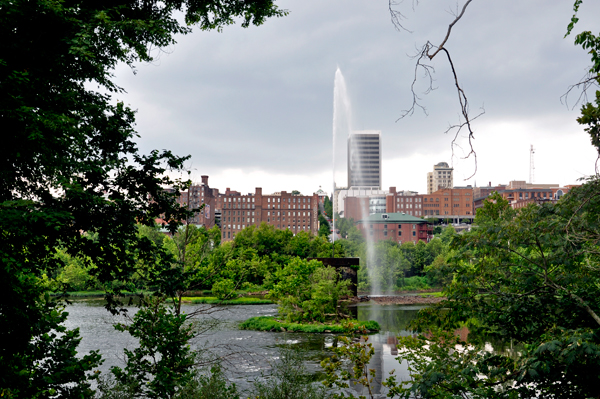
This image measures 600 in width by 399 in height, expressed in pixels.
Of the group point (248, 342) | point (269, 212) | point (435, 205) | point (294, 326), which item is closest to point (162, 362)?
point (248, 342)

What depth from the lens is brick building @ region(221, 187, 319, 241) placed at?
443 ft

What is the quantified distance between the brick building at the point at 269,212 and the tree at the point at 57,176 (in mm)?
125068

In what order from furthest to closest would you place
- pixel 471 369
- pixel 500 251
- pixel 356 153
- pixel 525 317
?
pixel 356 153 < pixel 500 251 < pixel 525 317 < pixel 471 369

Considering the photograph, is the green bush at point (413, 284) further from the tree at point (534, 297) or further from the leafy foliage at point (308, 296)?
the tree at point (534, 297)

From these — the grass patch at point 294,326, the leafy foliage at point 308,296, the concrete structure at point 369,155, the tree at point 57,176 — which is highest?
the concrete structure at point 369,155

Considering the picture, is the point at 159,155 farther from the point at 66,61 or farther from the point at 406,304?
the point at 406,304


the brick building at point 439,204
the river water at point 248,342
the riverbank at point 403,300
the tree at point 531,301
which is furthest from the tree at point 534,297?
the brick building at point 439,204

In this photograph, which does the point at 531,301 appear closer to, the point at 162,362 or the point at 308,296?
the point at 162,362

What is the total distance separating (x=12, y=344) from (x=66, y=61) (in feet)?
17.6

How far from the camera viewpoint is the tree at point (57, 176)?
23.0 feet

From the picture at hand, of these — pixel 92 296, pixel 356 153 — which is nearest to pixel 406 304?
pixel 92 296

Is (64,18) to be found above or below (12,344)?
above

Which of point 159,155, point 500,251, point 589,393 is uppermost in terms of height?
point 159,155

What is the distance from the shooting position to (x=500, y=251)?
801cm
